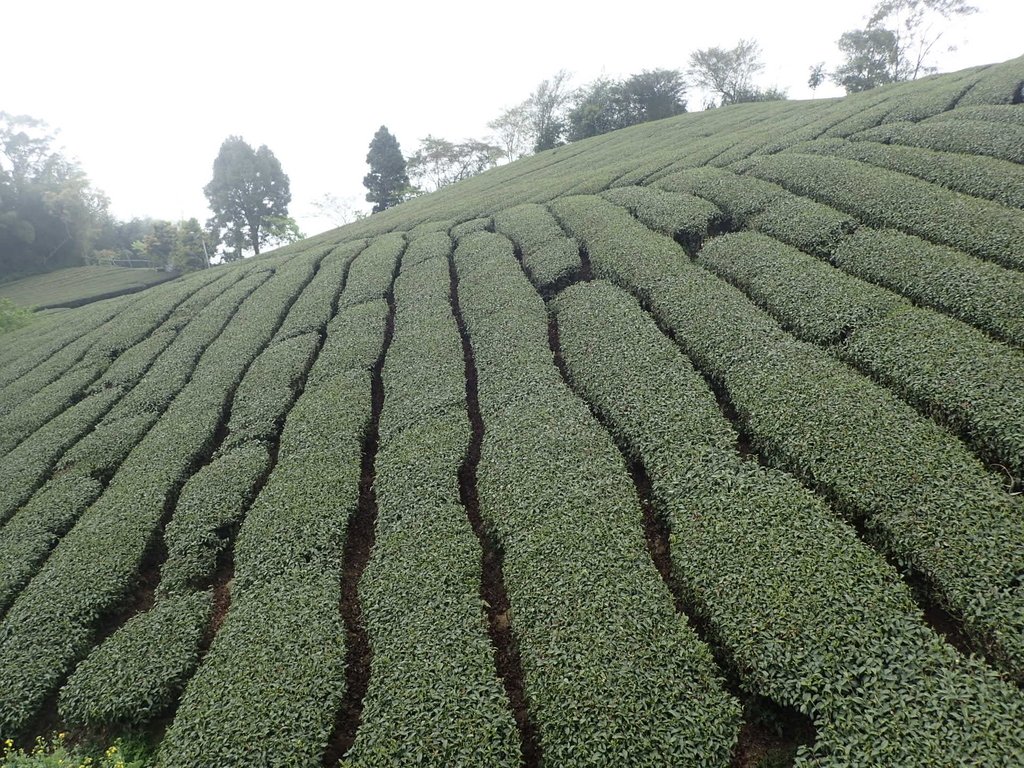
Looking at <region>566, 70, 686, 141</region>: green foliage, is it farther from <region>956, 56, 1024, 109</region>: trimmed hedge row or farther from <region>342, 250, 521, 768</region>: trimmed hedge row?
<region>342, 250, 521, 768</region>: trimmed hedge row

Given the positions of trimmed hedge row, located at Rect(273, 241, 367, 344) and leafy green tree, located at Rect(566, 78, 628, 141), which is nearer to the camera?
trimmed hedge row, located at Rect(273, 241, 367, 344)

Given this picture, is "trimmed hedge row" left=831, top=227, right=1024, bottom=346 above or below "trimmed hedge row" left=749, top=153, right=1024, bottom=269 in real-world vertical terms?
below

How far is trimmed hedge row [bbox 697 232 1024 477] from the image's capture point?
336 inches

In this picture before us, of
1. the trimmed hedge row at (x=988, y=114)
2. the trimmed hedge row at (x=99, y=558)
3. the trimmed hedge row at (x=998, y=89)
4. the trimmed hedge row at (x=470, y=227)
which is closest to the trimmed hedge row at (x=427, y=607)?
the trimmed hedge row at (x=99, y=558)

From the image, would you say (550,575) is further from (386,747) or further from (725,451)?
(725,451)

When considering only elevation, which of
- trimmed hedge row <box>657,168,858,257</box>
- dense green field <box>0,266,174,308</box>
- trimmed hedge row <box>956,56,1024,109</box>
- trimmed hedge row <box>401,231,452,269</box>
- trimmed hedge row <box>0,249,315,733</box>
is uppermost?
dense green field <box>0,266,174,308</box>

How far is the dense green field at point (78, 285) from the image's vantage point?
40.9m

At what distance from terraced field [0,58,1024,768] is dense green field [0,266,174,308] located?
1035 inches

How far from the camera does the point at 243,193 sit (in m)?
57.4

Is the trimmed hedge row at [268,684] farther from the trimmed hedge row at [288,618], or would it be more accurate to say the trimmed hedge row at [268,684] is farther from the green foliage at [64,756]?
the green foliage at [64,756]

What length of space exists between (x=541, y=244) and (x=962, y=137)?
13.4 m

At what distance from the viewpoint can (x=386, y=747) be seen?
21.4 feet

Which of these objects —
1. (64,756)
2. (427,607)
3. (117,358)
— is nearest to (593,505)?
(427,607)

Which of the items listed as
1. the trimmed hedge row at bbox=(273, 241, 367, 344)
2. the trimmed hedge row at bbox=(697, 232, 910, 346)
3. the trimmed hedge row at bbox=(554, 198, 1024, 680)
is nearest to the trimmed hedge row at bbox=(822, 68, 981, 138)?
the trimmed hedge row at bbox=(697, 232, 910, 346)
